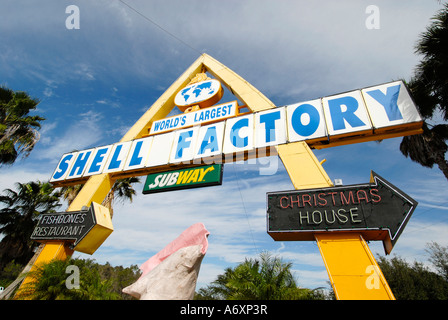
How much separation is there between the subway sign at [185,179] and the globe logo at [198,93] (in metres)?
4.55

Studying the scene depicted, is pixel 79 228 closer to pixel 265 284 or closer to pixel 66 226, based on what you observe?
pixel 66 226

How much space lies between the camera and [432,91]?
9.78 metres

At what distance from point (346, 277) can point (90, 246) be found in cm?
808

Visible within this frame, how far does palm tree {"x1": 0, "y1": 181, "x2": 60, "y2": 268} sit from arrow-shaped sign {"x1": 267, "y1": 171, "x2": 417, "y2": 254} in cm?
1944

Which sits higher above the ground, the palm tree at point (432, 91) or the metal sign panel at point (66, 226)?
the palm tree at point (432, 91)

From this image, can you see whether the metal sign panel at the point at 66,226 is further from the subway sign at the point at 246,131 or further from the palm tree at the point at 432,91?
the palm tree at the point at 432,91

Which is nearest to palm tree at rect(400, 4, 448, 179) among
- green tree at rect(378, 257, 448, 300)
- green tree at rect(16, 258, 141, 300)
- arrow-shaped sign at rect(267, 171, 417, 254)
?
arrow-shaped sign at rect(267, 171, 417, 254)

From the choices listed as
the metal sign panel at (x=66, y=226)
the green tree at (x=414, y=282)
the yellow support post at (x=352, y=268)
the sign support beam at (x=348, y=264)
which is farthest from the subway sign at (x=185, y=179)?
the green tree at (x=414, y=282)

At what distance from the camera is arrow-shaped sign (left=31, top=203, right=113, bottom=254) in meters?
7.89

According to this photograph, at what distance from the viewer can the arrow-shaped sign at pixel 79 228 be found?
789 cm

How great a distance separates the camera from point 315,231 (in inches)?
211

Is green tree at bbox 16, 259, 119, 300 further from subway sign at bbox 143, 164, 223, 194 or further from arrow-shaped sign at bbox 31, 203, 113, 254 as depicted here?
subway sign at bbox 143, 164, 223, 194

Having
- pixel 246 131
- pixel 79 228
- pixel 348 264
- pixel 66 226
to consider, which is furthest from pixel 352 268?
pixel 66 226
